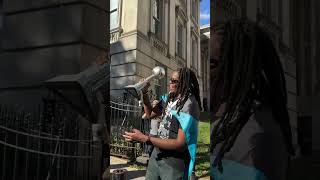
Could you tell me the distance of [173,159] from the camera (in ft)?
5.37

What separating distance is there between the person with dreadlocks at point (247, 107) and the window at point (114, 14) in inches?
13.9

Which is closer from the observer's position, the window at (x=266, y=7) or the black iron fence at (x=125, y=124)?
the window at (x=266, y=7)

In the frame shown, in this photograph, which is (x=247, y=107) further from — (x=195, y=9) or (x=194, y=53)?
(x=195, y=9)

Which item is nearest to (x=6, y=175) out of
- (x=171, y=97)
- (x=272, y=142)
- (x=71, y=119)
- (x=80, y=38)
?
(x=71, y=119)

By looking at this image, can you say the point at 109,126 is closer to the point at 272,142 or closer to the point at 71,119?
the point at 71,119

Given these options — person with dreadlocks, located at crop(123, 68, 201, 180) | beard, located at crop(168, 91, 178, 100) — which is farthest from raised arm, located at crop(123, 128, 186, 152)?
beard, located at crop(168, 91, 178, 100)

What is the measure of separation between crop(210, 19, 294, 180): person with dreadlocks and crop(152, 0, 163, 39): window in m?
0.21

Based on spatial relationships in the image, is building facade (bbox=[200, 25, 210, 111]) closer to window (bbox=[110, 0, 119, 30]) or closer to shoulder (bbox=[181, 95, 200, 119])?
shoulder (bbox=[181, 95, 200, 119])

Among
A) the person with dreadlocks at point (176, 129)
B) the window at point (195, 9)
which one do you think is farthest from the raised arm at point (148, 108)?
the window at point (195, 9)

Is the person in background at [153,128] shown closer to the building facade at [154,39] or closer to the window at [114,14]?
the building facade at [154,39]

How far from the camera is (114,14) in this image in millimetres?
1383

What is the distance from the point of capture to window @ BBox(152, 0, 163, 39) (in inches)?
52.0

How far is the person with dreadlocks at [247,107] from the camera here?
112cm

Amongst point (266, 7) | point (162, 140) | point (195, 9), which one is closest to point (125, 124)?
point (162, 140)
